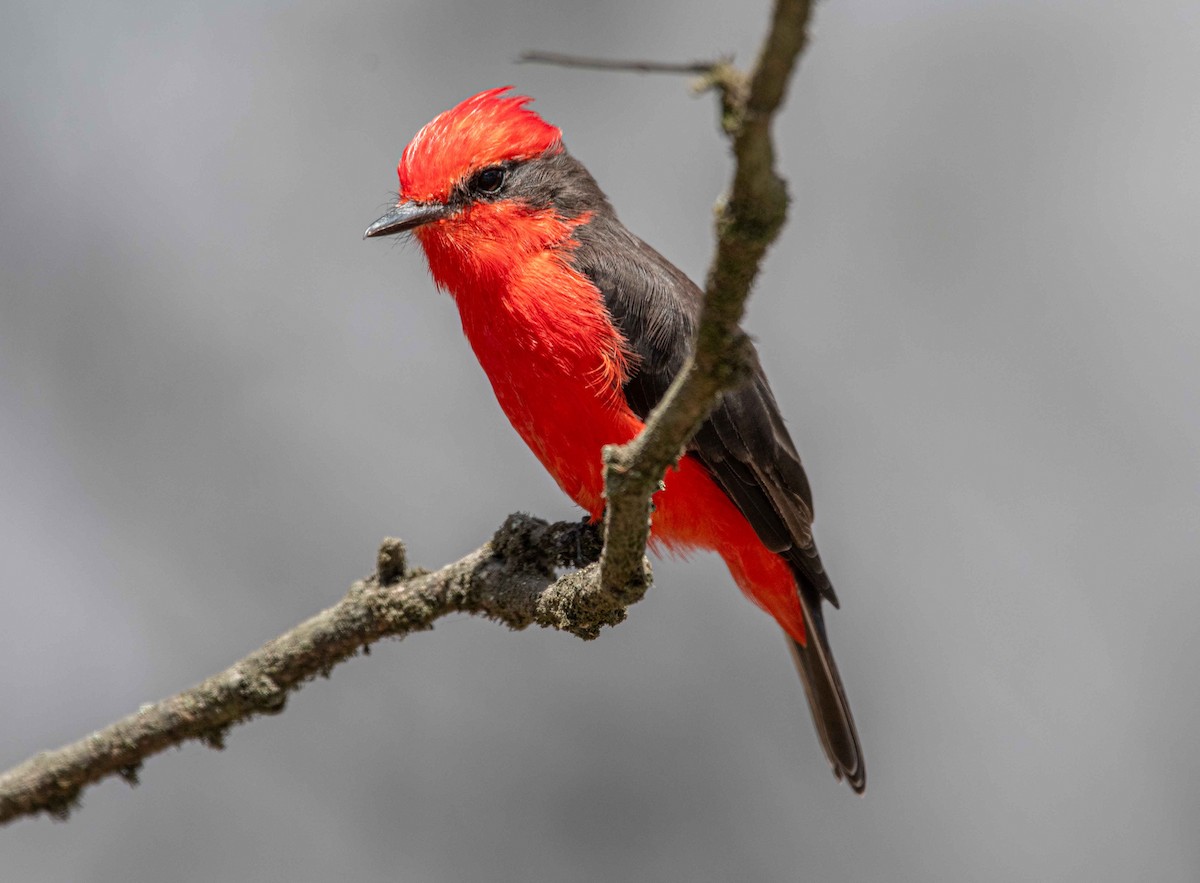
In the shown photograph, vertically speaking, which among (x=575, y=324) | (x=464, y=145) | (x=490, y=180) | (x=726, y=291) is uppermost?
(x=464, y=145)

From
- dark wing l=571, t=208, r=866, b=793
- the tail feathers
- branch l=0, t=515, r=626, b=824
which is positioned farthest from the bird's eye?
the tail feathers

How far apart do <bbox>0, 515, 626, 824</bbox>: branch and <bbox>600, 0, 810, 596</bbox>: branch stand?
451 millimetres

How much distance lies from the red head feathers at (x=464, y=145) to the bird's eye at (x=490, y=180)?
0.10 feet

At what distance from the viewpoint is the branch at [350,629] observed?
130 inches

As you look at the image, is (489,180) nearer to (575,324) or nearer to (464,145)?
(464,145)

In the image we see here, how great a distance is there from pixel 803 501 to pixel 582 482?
3.39ft

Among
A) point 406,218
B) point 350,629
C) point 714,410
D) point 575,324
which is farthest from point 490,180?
point 350,629

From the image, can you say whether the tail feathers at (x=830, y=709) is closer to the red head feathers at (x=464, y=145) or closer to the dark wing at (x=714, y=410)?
the dark wing at (x=714, y=410)

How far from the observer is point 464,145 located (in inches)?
183

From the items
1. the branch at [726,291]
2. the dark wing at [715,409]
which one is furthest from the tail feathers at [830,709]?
the branch at [726,291]

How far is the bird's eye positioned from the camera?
4.70 m

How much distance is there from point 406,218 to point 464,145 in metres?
0.36

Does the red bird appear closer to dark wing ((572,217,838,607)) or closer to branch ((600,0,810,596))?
dark wing ((572,217,838,607))

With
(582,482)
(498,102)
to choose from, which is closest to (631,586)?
(582,482)
